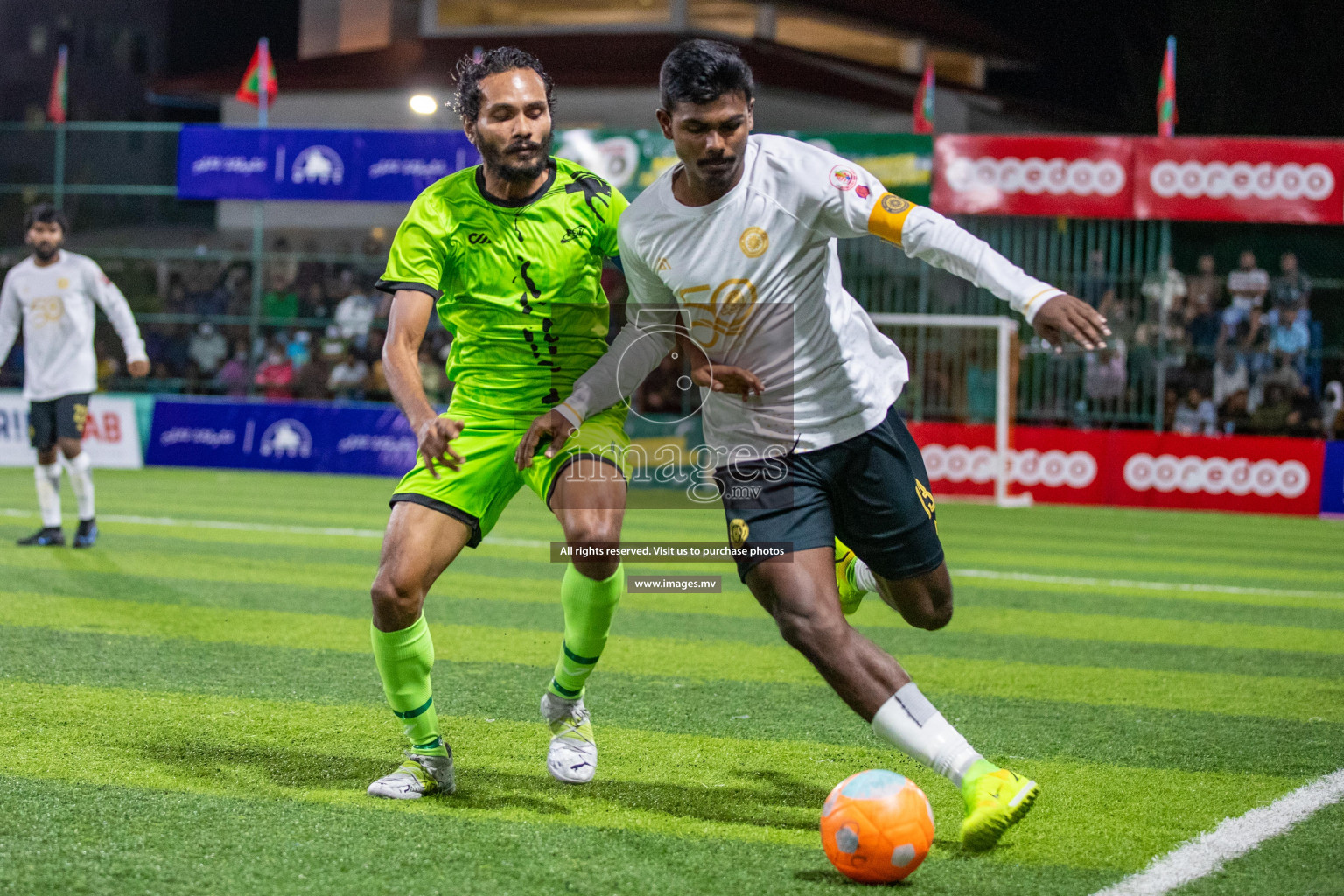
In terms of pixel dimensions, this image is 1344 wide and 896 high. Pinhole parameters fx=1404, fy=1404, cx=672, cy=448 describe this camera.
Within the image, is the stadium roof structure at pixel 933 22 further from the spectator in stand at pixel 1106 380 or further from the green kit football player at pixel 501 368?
the green kit football player at pixel 501 368

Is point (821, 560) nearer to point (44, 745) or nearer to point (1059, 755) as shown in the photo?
point (1059, 755)

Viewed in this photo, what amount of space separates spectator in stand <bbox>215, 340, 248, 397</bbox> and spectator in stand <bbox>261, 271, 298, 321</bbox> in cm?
63

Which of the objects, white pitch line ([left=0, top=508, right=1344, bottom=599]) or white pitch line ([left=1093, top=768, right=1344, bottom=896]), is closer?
white pitch line ([left=1093, top=768, right=1344, bottom=896])

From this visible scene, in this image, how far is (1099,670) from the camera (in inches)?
267

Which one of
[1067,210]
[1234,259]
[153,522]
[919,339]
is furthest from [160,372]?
[1234,259]

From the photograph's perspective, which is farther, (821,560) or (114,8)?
(114,8)

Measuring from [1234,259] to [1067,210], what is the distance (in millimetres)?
7099

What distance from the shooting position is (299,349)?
2047 cm

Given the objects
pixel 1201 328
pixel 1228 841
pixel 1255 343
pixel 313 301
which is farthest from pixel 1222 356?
pixel 1228 841

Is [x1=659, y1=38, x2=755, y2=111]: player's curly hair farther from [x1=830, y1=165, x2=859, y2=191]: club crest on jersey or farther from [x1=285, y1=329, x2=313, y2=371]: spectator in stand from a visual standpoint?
[x1=285, y1=329, x2=313, y2=371]: spectator in stand

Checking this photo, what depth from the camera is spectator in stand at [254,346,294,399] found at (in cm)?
2028

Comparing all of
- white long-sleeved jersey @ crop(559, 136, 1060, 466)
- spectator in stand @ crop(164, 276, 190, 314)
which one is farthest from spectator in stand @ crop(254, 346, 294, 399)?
white long-sleeved jersey @ crop(559, 136, 1060, 466)

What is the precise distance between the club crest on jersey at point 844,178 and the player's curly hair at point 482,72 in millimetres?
1070

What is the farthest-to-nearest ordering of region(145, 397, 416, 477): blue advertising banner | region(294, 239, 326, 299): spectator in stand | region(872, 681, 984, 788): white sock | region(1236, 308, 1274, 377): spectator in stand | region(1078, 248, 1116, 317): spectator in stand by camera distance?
1. region(294, 239, 326, 299): spectator in stand
2. region(145, 397, 416, 477): blue advertising banner
3. region(1078, 248, 1116, 317): spectator in stand
4. region(1236, 308, 1274, 377): spectator in stand
5. region(872, 681, 984, 788): white sock
